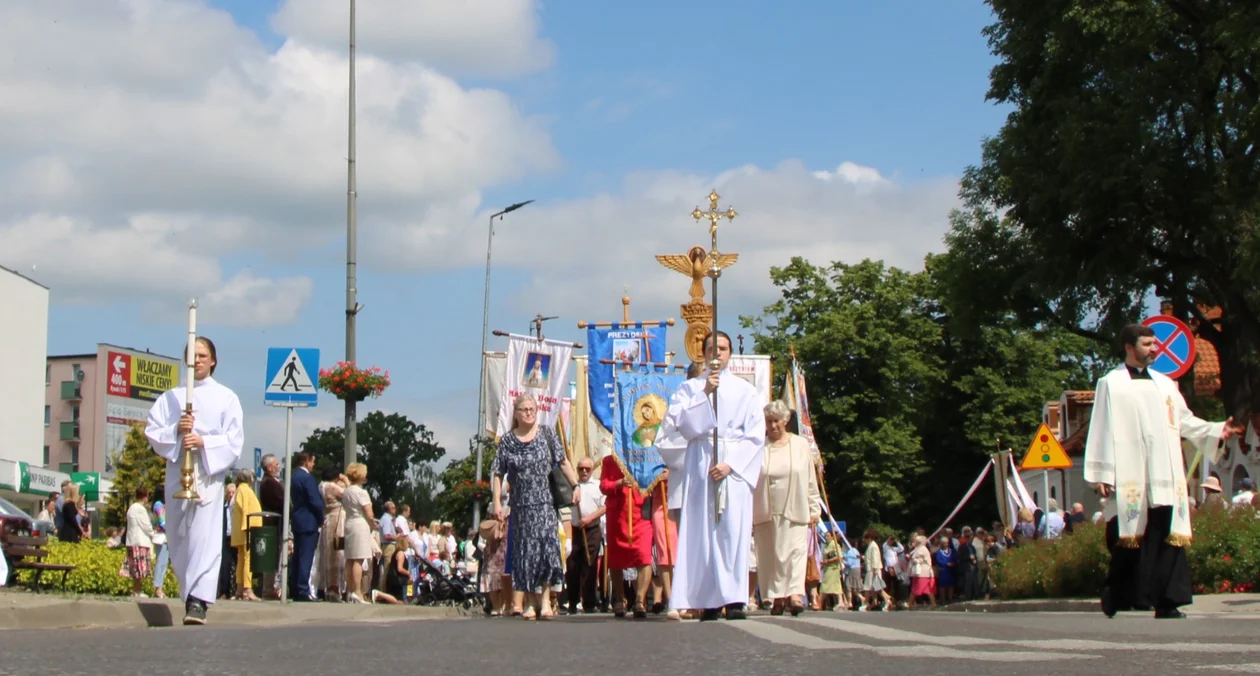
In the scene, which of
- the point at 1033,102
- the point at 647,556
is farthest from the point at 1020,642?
the point at 1033,102

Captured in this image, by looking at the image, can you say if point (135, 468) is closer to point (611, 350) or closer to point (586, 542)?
point (611, 350)

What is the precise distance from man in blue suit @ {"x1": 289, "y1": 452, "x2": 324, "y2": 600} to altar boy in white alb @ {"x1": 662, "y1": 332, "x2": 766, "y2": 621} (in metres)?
6.87

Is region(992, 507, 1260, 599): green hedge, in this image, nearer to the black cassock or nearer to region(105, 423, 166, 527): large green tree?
the black cassock

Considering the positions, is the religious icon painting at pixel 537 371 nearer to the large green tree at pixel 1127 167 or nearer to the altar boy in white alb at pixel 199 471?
the large green tree at pixel 1127 167

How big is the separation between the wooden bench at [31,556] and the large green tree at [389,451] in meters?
127

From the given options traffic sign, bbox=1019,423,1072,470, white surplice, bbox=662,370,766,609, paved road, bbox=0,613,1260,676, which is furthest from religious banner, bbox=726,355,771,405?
paved road, bbox=0,613,1260,676

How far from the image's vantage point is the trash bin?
64.5 feet

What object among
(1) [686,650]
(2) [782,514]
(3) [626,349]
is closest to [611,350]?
(3) [626,349]

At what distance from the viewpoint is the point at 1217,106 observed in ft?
105

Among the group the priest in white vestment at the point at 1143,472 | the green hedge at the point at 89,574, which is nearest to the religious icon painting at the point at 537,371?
the green hedge at the point at 89,574

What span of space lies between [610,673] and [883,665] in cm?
101

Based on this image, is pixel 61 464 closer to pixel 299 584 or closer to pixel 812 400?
pixel 812 400

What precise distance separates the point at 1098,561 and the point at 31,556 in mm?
11645

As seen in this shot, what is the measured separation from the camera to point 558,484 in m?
15.0
